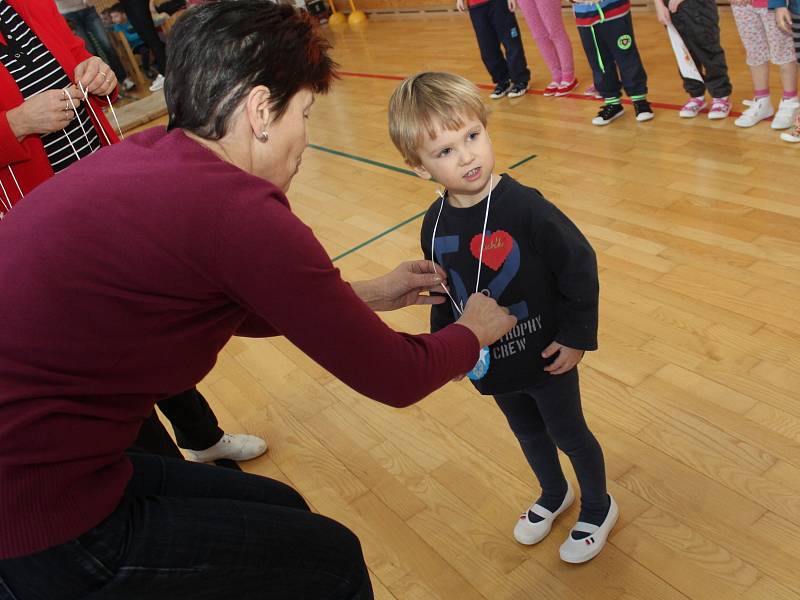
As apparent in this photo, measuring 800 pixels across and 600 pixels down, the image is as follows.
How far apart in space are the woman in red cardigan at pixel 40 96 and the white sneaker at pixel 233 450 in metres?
0.93

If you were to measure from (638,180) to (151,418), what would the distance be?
234 centimetres

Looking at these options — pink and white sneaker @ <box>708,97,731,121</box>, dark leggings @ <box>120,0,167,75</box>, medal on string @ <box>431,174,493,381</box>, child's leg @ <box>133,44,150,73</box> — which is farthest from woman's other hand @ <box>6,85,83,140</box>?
child's leg @ <box>133,44,150,73</box>

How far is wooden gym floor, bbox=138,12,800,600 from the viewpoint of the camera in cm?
177

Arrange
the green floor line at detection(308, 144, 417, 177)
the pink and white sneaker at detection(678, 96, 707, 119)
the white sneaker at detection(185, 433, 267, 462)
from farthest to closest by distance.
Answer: the green floor line at detection(308, 144, 417, 177)
the pink and white sneaker at detection(678, 96, 707, 119)
the white sneaker at detection(185, 433, 267, 462)

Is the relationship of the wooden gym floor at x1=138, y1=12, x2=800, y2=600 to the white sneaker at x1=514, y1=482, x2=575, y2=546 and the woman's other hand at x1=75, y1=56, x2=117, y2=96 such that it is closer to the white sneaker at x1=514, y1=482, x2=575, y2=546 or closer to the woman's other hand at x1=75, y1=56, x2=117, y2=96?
the white sneaker at x1=514, y1=482, x2=575, y2=546

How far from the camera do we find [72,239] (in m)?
1.02

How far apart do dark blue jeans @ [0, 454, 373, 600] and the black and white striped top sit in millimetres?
1044

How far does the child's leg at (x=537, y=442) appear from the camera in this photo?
5.62 ft

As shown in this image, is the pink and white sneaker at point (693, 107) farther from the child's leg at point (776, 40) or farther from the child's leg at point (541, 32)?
the child's leg at point (541, 32)

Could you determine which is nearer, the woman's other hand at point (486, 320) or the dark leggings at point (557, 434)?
the woman's other hand at point (486, 320)

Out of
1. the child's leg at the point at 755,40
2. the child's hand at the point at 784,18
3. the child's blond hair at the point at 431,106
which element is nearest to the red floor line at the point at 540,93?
the child's leg at the point at 755,40

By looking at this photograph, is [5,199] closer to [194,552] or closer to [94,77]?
[94,77]

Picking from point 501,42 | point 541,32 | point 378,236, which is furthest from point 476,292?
point 501,42

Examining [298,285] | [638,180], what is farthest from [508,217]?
[638,180]
